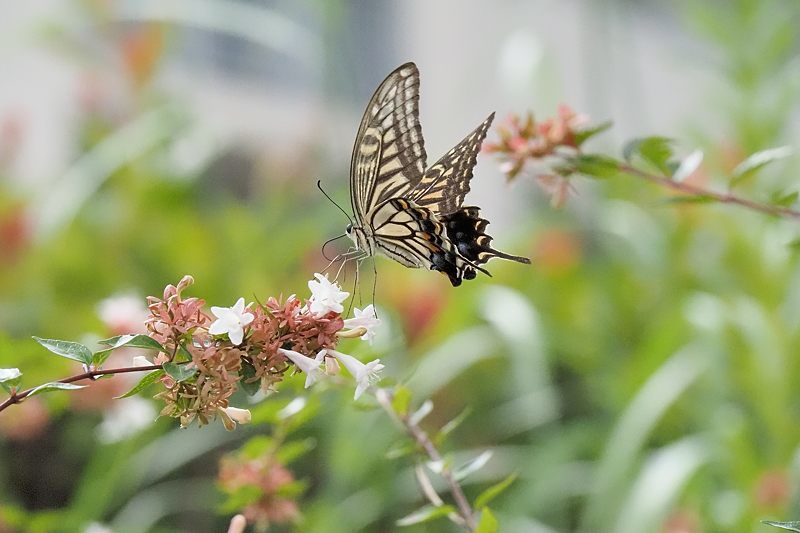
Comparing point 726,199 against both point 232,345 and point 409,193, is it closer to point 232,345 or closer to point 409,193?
point 409,193

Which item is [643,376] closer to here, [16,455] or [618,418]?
[618,418]

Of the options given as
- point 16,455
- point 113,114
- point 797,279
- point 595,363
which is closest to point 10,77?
point 113,114

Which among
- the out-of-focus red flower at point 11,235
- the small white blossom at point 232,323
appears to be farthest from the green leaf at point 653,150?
the out-of-focus red flower at point 11,235

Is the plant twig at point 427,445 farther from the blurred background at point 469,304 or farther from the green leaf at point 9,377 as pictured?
the blurred background at point 469,304

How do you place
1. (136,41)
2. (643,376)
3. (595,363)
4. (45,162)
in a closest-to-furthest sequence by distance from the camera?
1. (643,376)
2. (595,363)
3. (136,41)
4. (45,162)


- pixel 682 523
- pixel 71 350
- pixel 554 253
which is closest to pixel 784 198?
pixel 71 350
